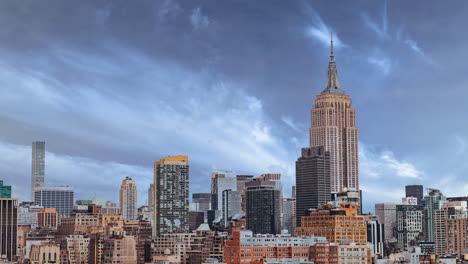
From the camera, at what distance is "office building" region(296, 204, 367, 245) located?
18575 cm

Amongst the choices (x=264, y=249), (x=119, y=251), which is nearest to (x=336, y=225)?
(x=264, y=249)

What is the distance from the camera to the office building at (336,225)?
609 feet

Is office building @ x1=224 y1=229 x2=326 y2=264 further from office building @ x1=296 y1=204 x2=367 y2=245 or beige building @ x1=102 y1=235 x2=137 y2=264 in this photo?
beige building @ x1=102 y1=235 x2=137 y2=264

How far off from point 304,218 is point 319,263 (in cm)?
3489

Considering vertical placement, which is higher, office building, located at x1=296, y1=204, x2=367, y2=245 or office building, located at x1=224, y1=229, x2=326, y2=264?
office building, located at x1=296, y1=204, x2=367, y2=245

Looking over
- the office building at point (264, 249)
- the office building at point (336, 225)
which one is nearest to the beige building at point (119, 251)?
the office building at point (264, 249)

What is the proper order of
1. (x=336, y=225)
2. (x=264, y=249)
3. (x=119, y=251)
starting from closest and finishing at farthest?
(x=264, y=249), (x=336, y=225), (x=119, y=251)

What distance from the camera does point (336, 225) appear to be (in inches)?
7338

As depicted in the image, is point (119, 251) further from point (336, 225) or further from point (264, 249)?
point (336, 225)

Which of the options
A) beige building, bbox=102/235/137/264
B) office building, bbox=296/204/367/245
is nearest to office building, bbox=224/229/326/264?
office building, bbox=296/204/367/245

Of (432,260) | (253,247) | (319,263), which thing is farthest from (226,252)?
(432,260)

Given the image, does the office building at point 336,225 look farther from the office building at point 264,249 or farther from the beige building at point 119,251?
the beige building at point 119,251

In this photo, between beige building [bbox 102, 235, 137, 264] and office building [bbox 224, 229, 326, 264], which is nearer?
office building [bbox 224, 229, 326, 264]

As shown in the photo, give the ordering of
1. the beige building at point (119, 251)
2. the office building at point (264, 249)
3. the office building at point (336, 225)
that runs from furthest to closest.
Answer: the beige building at point (119, 251), the office building at point (336, 225), the office building at point (264, 249)
